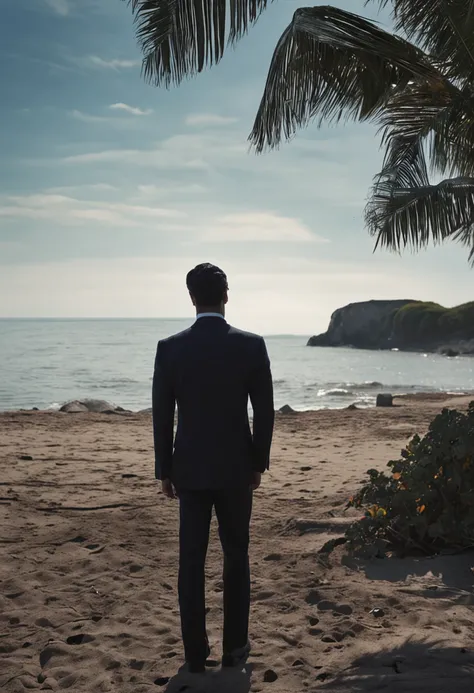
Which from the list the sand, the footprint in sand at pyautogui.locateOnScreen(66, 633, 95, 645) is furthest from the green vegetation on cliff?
the footprint in sand at pyautogui.locateOnScreen(66, 633, 95, 645)

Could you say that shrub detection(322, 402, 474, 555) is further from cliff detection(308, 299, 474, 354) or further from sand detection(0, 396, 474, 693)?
cliff detection(308, 299, 474, 354)

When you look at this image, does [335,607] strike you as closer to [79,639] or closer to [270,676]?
[270,676]

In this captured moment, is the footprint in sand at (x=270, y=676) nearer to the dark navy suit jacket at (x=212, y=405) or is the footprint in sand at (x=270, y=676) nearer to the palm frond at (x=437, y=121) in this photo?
the dark navy suit jacket at (x=212, y=405)

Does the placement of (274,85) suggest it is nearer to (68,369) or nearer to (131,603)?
(131,603)

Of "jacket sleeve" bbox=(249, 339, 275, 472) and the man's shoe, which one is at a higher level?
"jacket sleeve" bbox=(249, 339, 275, 472)

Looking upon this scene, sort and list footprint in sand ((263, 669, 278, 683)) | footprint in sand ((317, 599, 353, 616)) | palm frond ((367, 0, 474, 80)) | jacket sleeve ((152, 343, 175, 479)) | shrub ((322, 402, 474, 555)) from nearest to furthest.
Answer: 1. footprint in sand ((263, 669, 278, 683))
2. jacket sleeve ((152, 343, 175, 479))
3. footprint in sand ((317, 599, 353, 616))
4. shrub ((322, 402, 474, 555))
5. palm frond ((367, 0, 474, 80))

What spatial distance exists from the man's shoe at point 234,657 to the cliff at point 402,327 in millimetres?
68252

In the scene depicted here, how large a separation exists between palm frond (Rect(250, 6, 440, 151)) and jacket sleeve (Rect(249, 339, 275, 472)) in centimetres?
421

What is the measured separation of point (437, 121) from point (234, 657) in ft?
19.3

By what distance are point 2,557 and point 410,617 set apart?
3066 mm

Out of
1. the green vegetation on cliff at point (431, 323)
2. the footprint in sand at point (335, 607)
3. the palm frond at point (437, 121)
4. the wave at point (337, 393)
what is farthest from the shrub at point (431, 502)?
the green vegetation on cliff at point (431, 323)


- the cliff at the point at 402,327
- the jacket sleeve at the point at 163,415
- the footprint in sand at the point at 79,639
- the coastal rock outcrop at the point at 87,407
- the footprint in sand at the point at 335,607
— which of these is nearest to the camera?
the jacket sleeve at the point at 163,415

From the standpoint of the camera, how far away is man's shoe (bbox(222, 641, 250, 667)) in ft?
11.0

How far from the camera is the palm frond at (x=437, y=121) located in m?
7.00
